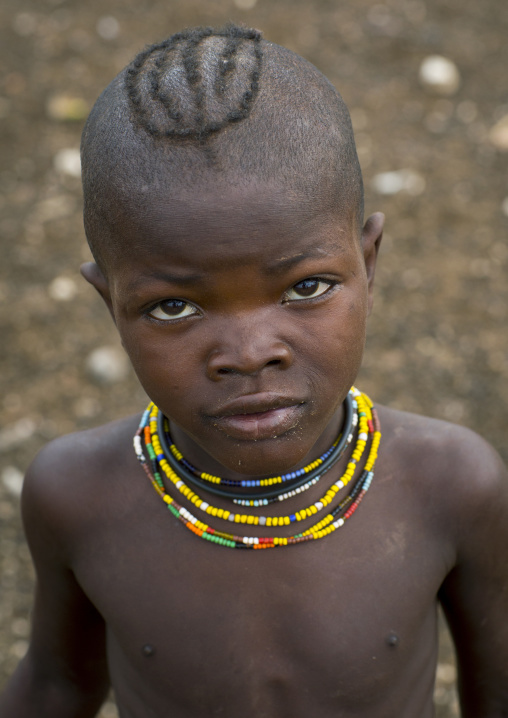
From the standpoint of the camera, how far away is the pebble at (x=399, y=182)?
3977 mm

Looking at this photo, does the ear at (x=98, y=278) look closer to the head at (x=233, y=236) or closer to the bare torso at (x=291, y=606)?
the head at (x=233, y=236)

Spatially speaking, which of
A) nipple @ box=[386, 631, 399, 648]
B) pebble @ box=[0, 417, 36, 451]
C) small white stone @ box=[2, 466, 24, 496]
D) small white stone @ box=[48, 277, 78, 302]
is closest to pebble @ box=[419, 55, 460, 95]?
small white stone @ box=[48, 277, 78, 302]

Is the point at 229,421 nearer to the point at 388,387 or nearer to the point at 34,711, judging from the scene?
the point at 34,711

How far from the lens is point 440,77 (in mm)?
4379

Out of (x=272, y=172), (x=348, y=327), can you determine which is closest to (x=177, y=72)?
(x=272, y=172)

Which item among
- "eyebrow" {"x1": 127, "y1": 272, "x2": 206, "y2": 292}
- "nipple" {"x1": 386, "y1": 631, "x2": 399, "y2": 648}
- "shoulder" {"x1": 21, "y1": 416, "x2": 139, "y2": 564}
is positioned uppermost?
"eyebrow" {"x1": 127, "y1": 272, "x2": 206, "y2": 292}

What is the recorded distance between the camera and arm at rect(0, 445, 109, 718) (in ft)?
5.31

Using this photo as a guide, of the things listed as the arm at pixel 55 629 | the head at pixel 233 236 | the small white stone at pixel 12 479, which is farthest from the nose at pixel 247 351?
the small white stone at pixel 12 479

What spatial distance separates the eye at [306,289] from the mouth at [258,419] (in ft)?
0.49

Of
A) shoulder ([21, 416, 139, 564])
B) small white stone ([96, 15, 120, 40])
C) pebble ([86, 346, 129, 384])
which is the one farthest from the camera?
small white stone ([96, 15, 120, 40])

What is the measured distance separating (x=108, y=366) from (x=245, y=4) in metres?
2.68

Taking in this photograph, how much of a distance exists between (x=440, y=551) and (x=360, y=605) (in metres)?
0.17

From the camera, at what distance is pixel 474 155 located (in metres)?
4.10

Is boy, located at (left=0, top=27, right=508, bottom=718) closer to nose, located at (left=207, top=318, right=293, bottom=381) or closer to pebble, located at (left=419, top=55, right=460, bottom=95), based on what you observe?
nose, located at (left=207, top=318, right=293, bottom=381)
